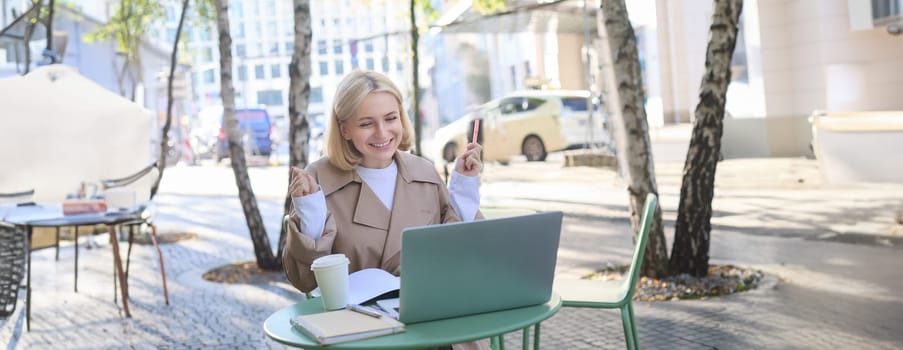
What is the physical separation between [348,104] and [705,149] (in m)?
4.09

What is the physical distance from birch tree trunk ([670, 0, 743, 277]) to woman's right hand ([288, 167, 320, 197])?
14.0 feet

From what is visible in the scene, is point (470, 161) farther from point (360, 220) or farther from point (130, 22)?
point (130, 22)

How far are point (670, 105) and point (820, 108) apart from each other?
4339 millimetres

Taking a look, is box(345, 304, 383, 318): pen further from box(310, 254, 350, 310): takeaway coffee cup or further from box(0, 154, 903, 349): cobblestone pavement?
box(0, 154, 903, 349): cobblestone pavement

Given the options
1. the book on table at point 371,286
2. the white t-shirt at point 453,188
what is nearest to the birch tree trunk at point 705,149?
the white t-shirt at point 453,188

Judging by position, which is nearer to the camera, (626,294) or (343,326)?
(343,326)

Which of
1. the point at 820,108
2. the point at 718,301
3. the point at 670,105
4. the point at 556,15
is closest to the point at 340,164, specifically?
the point at 718,301

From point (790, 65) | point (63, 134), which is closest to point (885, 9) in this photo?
point (790, 65)

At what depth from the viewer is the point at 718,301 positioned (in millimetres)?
6289

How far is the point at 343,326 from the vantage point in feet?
7.61

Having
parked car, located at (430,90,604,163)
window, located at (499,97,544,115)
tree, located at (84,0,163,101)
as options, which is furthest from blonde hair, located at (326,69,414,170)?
window, located at (499,97,544,115)

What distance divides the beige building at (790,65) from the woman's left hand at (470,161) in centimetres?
1399

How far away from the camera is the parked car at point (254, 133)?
113ft

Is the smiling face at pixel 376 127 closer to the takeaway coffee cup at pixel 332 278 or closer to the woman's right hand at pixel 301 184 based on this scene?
the woman's right hand at pixel 301 184
